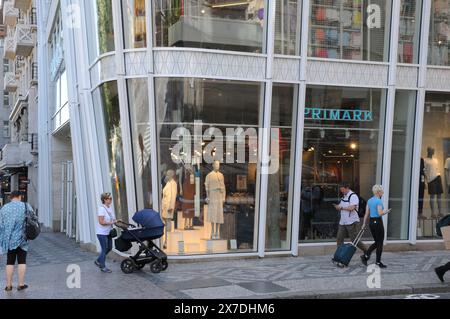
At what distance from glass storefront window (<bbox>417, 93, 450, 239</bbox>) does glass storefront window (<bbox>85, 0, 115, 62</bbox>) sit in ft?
27.8

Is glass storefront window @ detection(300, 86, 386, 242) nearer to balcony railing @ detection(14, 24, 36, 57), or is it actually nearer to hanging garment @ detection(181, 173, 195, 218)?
hanging garment @ detection(181, 173, 195, 218)

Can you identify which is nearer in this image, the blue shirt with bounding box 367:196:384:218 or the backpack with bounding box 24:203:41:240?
the backpack with bounding box 24:203:41:240

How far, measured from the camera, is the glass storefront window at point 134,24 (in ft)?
41.4

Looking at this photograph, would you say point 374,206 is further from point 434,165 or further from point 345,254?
point 434,165

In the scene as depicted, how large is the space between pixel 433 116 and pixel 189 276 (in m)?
8.44

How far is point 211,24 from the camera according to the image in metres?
12.9

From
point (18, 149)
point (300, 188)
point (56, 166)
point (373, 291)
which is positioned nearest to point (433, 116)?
Result: point (300, 188)

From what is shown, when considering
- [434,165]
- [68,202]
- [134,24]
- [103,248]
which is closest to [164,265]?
[103,248]

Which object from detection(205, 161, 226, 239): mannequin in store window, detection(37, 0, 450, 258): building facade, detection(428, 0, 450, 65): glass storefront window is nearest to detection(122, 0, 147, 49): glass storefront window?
detection(37, 0, 450, 258): building facade

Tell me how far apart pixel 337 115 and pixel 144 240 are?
6.08 meters

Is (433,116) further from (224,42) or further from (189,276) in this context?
(189,276)

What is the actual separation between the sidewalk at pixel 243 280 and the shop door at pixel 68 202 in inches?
265

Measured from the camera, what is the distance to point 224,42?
508 inches

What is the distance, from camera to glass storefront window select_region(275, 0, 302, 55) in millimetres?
13344
